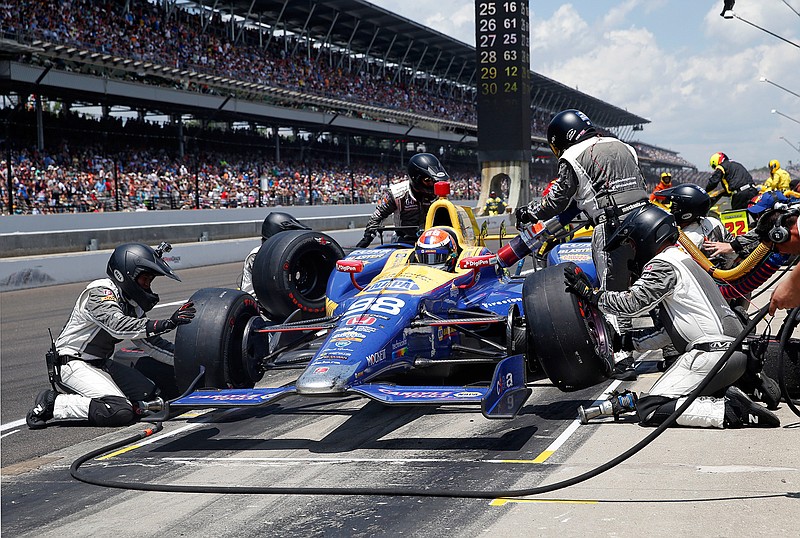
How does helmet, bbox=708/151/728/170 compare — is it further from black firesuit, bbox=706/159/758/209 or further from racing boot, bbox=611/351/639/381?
racing boot, bbox=611/351/639/381

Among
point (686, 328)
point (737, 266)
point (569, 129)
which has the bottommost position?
point (686, 328)

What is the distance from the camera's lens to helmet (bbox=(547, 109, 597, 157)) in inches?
336

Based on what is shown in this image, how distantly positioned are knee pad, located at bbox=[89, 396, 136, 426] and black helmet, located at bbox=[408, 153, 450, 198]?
4.46 m

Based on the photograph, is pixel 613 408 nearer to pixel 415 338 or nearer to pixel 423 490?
pixel 415 338

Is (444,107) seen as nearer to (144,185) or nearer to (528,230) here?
(144,185)

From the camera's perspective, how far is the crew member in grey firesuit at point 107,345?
6.98m

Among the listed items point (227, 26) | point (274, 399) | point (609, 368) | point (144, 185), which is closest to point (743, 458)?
point (609, 368)

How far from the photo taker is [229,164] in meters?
36.8

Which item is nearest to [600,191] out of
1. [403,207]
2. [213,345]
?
[403,207]

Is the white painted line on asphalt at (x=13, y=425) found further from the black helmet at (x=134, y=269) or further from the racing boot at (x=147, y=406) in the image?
the black helmet at (x=134, y=269)

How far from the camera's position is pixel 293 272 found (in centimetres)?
923

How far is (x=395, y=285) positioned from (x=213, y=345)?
4.95 ft

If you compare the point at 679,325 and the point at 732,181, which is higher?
the point at 732,181

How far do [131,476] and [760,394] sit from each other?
4231 mm
